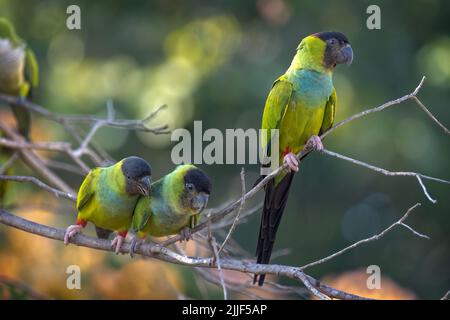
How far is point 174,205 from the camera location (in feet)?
12.8

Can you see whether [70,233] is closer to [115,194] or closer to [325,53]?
[115,194]

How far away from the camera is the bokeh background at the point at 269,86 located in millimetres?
9195

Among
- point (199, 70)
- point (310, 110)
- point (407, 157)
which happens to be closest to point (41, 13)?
point (199, 70)

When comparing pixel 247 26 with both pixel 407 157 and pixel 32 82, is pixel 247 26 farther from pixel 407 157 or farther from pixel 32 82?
pixel 32 82

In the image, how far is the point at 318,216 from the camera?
10.6 meters

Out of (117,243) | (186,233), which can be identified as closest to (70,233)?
(117,243)

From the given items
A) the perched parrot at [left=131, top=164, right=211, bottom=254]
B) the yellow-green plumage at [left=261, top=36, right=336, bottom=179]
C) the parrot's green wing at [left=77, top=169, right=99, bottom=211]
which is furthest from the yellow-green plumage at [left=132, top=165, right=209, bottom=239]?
the yellow-green plumage at [left=261, top=36, right=336, bottom=179]

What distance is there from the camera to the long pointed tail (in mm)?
3963

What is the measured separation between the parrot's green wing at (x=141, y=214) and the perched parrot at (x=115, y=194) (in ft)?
0.11

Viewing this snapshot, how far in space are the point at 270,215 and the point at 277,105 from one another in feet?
2.04

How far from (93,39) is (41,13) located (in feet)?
2.90

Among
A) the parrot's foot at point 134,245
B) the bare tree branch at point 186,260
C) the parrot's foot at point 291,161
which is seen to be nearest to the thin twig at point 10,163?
the bare tree branch at point 186,260

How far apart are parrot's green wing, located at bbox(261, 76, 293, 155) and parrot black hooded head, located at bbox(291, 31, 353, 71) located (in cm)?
19
